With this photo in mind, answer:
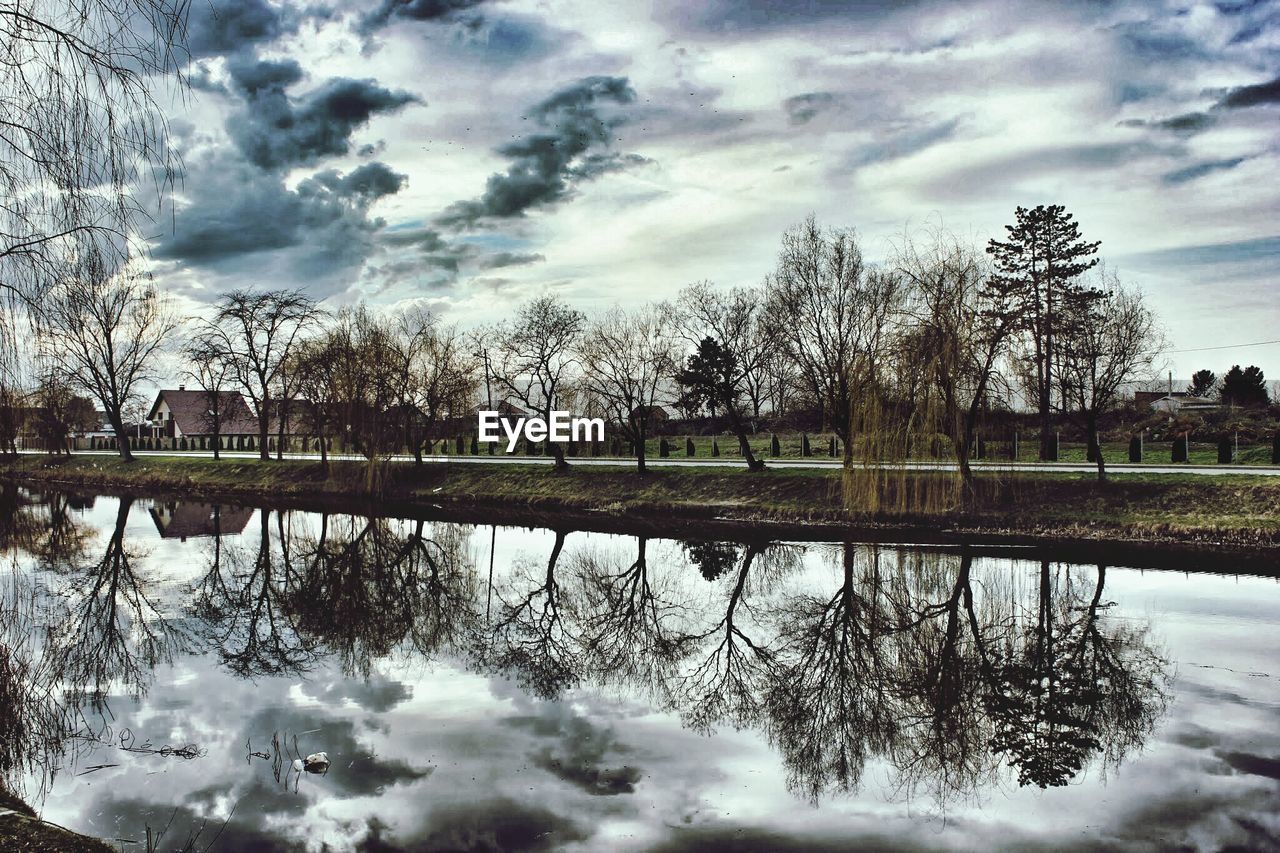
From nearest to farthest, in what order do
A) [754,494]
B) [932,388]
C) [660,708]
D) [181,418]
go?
1. [660,708]
2. [932,388]
3. [754,494]
4. [181,418]

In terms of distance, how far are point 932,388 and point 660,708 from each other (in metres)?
15.9

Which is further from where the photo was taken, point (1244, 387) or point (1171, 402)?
point (1171, 402)

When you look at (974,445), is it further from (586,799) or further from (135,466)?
(135,466)

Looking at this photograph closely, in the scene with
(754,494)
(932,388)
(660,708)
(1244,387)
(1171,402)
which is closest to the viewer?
(660,708)

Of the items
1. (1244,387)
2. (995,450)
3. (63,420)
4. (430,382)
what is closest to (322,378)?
(430,382)

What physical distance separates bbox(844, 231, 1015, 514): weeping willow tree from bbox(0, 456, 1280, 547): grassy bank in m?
1.48

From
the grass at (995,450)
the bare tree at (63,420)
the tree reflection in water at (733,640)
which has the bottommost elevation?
the tree reflection in water at (733,640)

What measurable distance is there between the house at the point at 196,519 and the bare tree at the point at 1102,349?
1241 inches

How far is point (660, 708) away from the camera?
9.91m

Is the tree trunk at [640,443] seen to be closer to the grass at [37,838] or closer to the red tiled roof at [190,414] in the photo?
the grass at [37,838]

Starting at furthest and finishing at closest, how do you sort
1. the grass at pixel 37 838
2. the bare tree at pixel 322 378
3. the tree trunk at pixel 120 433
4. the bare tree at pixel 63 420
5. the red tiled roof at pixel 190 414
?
1. the red tiled roof at pixel 190 414
2. the tree trunk at pixel 120 433
3. the bare tree at pixel 63 420
4. the bare tree at pixel 322 378
5. the grass at pixel 37 838

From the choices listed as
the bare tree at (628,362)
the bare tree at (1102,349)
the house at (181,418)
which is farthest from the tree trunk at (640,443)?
the house at (181,418)

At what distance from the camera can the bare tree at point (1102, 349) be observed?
1302 inches

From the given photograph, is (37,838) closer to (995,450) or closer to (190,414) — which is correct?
(995,450)
